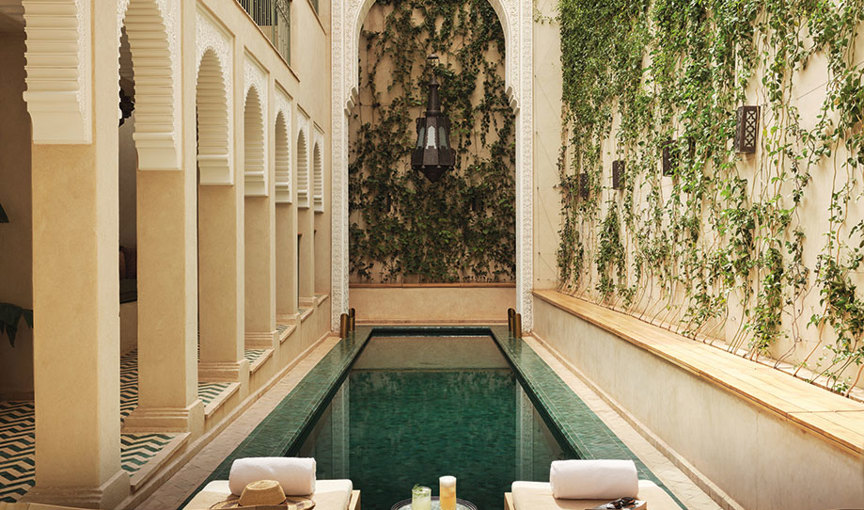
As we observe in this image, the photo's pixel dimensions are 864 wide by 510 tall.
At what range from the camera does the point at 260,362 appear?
21.7 feet

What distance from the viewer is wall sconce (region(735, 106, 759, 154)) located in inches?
185

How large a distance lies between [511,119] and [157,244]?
9.72 meters

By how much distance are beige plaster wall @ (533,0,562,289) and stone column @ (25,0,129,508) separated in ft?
27.9

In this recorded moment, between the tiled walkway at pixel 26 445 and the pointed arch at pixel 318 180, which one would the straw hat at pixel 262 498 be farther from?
the pointed arch at pixel 318 180

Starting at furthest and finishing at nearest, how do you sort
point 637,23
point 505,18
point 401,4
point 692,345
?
1. point 401,4
2. point 505,18
3. point 637,23
4. point 692,345

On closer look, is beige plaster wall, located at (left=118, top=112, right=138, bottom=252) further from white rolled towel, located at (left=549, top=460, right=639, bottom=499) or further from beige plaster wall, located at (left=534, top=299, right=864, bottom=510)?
white rolled towel, located at (left=549, top=460, right=639, bottom=499)

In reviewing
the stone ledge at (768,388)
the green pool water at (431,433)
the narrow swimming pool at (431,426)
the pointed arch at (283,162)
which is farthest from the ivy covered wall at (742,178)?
the pointed arch at (283,162)

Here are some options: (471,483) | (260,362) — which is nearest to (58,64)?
(471,483)

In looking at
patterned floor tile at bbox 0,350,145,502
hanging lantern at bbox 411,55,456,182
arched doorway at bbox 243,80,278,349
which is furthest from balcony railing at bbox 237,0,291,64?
patterned floor tile at bbox 0,350,145,502

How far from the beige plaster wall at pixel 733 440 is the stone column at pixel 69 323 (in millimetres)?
3364

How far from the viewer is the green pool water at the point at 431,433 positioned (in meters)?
4.52

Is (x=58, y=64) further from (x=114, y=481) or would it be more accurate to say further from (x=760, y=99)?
(x=760, y=99)

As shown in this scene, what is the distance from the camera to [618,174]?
25.9 ft

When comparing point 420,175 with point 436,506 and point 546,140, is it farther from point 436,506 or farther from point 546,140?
point 436,506
